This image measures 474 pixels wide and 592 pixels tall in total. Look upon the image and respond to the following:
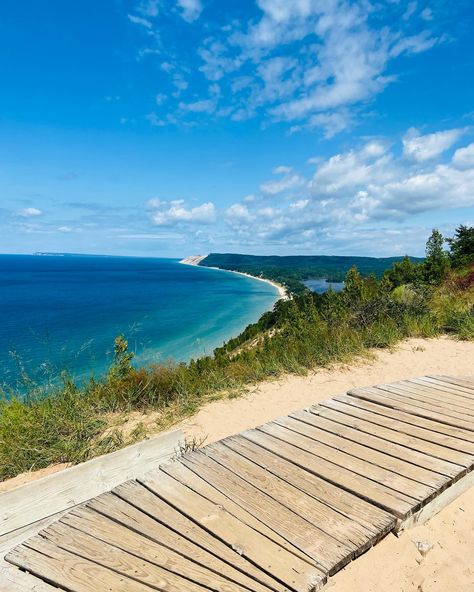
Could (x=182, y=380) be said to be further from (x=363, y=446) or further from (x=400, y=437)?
(x=400, y=437)

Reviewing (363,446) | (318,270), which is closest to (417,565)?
(363,446)

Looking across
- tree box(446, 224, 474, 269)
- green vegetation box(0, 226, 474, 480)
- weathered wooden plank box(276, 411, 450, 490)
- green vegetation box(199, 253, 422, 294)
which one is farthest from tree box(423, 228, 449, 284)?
green vegetation box(199, 253, 422, 294)

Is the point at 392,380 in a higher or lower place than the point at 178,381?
lower

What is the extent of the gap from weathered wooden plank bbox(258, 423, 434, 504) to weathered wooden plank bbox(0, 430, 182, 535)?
101 cm

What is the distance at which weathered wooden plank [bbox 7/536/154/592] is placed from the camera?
1646 mm

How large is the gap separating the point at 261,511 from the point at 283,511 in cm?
14

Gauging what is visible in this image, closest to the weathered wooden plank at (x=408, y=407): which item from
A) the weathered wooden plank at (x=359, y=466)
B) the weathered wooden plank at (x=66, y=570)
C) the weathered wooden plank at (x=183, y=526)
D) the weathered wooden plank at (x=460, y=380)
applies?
the weathered wooden plank at (x=359, y=466)

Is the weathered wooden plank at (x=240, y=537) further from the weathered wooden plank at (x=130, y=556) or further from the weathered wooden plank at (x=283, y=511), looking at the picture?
the weathered wooden plank at (x=130, y=556)

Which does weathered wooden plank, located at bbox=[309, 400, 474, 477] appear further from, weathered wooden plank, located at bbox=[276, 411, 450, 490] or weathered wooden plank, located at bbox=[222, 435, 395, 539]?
weathered wooden plank, located at bbox=[222, 435, 395, 539]

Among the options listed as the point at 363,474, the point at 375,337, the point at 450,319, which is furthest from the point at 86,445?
the point at 450,319

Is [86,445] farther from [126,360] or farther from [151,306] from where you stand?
[151,306]

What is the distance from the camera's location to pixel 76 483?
2604 mm

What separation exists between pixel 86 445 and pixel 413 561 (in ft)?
11.8

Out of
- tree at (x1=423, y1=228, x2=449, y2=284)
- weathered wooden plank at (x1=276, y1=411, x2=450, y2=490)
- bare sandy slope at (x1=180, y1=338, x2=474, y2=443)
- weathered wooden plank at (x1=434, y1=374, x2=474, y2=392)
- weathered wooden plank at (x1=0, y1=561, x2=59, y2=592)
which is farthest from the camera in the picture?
tree at (x1=423, y1=228, x2=449, y2=284)
